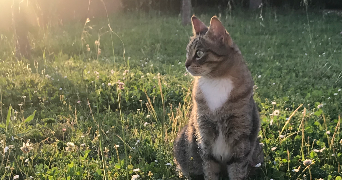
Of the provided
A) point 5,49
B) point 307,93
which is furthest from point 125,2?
point 307,93

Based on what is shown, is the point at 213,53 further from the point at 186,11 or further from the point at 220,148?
the point at 186,11

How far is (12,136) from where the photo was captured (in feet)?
12.4

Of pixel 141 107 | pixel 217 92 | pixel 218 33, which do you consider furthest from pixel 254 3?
pixel 217 92

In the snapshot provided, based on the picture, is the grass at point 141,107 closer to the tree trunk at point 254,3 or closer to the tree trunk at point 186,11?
the tree trunk at point 186,11

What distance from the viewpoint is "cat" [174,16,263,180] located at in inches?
107

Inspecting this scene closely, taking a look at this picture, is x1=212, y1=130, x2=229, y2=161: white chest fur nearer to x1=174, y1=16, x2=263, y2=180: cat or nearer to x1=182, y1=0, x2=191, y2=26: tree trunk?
x1=174, y1=16, x2=263, y2=180: cat

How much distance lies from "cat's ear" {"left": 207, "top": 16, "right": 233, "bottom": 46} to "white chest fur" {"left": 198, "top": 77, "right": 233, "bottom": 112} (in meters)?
0.39

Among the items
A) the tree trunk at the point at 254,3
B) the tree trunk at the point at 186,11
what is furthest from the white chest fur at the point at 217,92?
the tree trunk at the point at 254,3

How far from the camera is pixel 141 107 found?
17.2 feet

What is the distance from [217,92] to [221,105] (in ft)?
0.42

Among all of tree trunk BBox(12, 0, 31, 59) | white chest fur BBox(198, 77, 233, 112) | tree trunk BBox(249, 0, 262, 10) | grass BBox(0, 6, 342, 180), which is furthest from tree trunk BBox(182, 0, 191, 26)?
white chest fur BBox(198, 77, 233, 112)

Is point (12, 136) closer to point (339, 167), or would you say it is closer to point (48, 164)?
point (48, 164)

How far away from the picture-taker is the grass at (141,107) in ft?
10.6

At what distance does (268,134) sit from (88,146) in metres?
2.40
